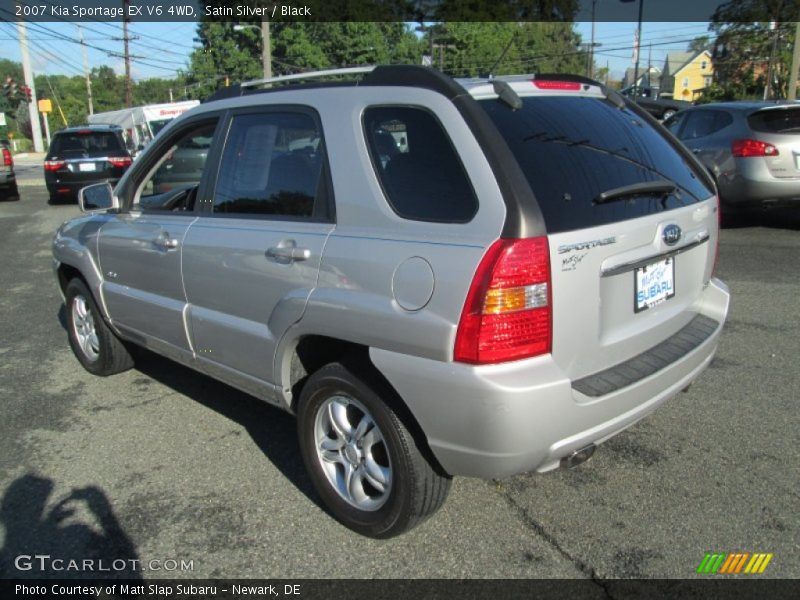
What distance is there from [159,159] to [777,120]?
302 inches

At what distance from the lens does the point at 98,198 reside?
4.42 metres

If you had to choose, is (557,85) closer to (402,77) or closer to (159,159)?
(402,77)

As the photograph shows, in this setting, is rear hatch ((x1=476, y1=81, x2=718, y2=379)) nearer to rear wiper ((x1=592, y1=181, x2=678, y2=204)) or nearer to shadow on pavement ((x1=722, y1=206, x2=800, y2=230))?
rear wiper ((x1=592, y1=181, x2=678, y2=204))

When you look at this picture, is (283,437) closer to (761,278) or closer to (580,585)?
(580,585)

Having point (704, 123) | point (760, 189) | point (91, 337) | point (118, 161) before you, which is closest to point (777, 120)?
point (760, 189)

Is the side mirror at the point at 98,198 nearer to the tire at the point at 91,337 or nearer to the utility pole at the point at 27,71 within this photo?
the tire at the point at 91,337

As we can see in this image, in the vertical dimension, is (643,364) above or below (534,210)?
below

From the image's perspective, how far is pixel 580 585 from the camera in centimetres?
253

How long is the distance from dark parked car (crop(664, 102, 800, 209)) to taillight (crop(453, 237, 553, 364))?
7430mm

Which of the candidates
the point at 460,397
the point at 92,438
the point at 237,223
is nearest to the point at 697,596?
the point at 460,397

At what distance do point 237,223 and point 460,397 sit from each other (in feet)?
5.10

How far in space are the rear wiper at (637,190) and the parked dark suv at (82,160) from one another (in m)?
15.0

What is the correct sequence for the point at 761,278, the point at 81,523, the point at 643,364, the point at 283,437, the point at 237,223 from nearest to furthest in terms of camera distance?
1. the point at 643,364
2. the point at 81,523
3. the point at 237,223
4. the point at 283,437
5. the point at 761,278

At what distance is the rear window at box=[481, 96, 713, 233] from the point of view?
2471mm
